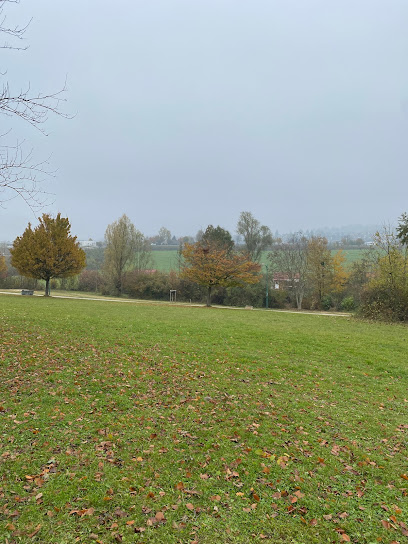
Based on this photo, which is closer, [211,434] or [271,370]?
[211,434]

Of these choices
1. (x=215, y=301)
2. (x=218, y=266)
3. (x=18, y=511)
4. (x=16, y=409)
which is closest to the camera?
(x=18, y=511)

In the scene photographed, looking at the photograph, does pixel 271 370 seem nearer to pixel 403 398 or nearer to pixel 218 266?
pixel 403 398

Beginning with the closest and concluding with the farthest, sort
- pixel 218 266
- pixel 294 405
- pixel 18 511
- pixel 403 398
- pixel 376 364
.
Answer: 1. pixel 18 511
2. pixel 294 405
3. pixel 403 398
4. pixel 376 364
5. pixel 218 266

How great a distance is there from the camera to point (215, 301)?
4316 cm

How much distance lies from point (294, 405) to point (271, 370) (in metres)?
2.02

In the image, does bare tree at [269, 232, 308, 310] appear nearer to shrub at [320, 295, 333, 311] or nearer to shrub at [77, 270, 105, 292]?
shrub at [320, 295, 333, 311]

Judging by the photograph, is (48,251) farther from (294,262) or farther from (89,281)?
(294,262)

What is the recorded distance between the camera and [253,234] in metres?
54.5

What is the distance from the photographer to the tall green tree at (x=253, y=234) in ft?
178

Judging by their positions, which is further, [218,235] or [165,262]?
[165,262]

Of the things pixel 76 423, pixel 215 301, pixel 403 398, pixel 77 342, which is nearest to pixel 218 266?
pixel 215 301

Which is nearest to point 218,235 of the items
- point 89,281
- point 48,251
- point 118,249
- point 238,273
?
point 118,249

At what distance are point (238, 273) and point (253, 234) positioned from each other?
79.5 feet

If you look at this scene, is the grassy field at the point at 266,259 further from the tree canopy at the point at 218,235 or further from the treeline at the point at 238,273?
the tree canopy at the point at 218,235
